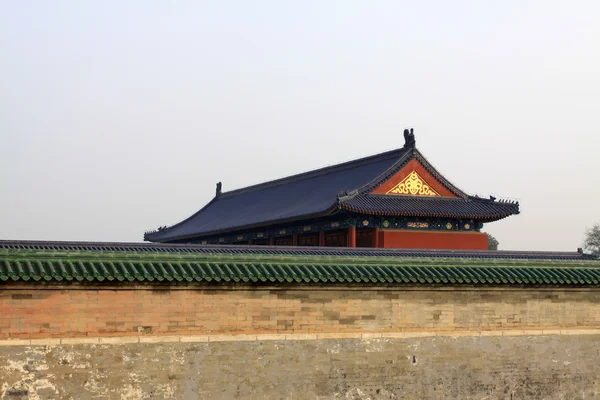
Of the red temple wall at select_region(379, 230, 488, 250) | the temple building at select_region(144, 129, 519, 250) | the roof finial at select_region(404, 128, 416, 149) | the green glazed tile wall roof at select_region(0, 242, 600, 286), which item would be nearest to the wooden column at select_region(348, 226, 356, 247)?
the temple building at select_region(144, 129, 519, 250)

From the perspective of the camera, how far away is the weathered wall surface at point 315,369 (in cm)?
1168

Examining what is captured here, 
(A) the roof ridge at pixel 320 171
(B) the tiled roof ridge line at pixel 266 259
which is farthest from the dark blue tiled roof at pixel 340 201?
(B) the tiled roof ridge line at pixel 266 259

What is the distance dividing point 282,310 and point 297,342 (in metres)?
0.55

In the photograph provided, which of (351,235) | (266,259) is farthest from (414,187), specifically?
(266,259)

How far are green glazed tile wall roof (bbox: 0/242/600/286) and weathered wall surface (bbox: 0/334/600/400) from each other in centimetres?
98

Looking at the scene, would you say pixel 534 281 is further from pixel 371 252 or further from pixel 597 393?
pixel 371 252

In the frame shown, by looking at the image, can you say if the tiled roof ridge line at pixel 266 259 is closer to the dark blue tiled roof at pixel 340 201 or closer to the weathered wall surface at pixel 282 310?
the weathered wall surface at pixel 282 310

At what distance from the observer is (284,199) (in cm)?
3506

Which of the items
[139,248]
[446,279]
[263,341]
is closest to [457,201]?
[139,248]

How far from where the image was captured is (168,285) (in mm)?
12258

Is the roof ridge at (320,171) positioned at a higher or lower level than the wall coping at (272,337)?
higher

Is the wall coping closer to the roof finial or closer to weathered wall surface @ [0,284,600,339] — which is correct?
weathered wall surface @ [0,284,600,339]

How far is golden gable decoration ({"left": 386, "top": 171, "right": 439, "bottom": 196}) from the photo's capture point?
2964 cm

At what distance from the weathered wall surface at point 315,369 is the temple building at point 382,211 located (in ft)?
43.1
